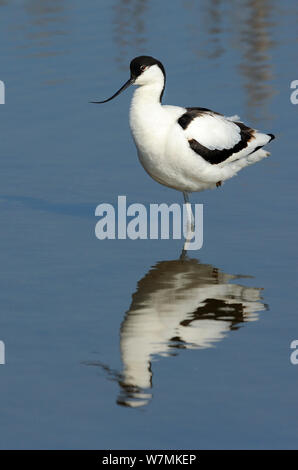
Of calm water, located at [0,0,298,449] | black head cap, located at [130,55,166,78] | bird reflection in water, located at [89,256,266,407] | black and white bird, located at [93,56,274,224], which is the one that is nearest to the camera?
calm water, located at [0,0,298,449]

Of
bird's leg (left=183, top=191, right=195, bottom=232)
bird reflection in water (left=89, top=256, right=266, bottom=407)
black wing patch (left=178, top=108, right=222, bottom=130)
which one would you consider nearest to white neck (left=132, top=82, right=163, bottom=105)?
black wing patch (left=178, top=108, right=222, bottom=130)

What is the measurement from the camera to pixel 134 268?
9172mm

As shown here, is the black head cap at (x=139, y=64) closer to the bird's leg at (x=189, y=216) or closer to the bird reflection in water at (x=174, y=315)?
the bird's leg at (x=189, y=216)

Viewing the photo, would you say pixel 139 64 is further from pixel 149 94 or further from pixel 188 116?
pixel 188 116

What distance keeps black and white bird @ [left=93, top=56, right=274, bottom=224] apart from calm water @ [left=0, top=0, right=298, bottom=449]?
0.38 metres

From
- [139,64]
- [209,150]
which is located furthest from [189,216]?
[139,64]

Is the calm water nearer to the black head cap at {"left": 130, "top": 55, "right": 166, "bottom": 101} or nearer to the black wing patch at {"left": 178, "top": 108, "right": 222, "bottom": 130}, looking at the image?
the black wing patch at {"left": 178, "top": 108, "right": 222, "bottom": 130}

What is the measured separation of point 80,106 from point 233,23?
4275 mm

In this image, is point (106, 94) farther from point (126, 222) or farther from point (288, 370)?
point (288, 370)

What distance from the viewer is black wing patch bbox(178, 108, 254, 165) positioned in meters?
9.83

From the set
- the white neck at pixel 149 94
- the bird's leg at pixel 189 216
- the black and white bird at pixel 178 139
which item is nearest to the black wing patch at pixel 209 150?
the black and white bird at pixel 178 139

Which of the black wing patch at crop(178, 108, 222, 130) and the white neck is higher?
the white neck

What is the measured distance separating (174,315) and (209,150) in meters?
2.18

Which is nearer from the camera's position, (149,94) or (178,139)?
(178,139)
